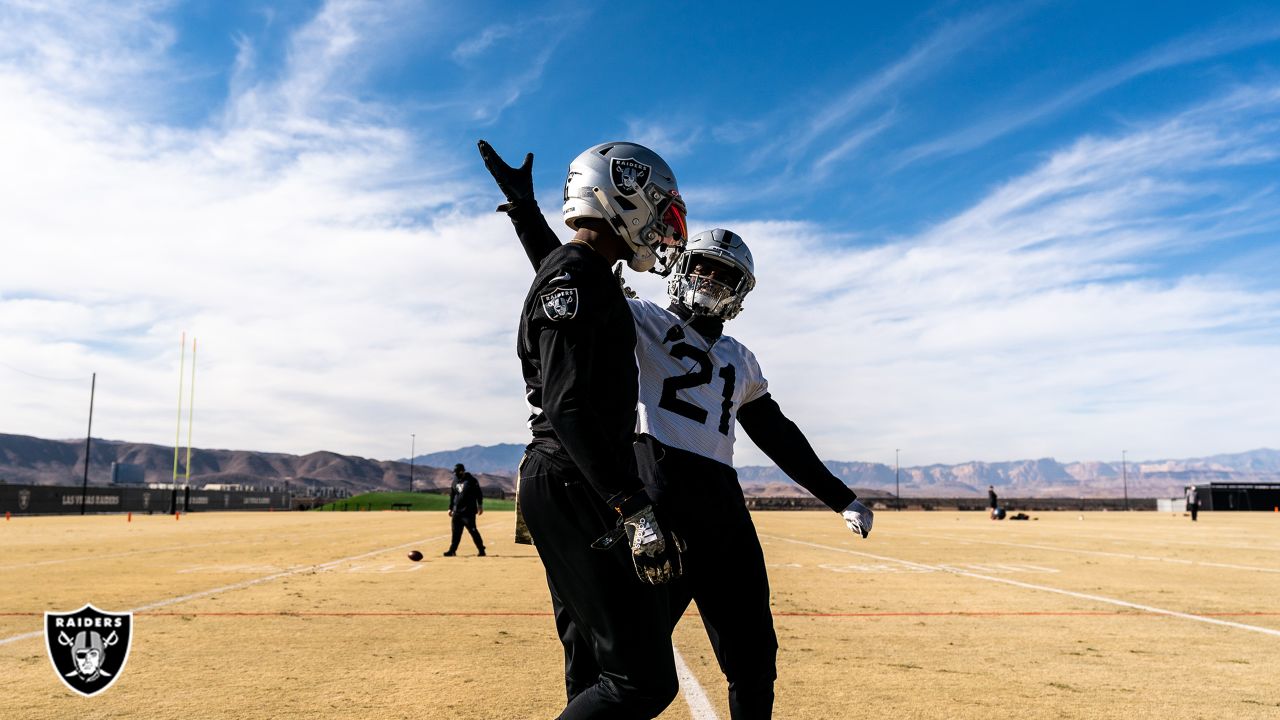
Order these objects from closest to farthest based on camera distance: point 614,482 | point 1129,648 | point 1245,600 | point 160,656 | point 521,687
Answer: point 614,482, point 521,687, point 160,656, point 1129,648, point 1245,600

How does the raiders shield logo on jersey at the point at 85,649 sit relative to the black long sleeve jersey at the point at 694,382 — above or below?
below

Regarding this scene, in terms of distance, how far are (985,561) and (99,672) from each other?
1498 centimetres

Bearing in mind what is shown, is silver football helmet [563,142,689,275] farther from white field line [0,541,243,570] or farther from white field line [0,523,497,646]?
white field line [0,541,243,570]

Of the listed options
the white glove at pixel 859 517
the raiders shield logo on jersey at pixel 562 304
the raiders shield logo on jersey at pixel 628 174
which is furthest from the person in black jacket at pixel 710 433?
the raiders shield logo on jersey at pixel 562 304

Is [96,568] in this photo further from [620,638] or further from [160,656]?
[620,638]

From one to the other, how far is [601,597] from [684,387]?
3.64 feet

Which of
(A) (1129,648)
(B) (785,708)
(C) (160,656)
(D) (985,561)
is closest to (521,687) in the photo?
(B) (785,708)

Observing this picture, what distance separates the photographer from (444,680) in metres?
5.71

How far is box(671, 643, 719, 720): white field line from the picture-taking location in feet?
16.2

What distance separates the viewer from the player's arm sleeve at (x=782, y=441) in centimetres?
408

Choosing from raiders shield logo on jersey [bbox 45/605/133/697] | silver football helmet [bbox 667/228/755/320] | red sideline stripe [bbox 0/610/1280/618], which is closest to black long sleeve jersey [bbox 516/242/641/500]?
silver football helmet [bbox 667/228/755/320]

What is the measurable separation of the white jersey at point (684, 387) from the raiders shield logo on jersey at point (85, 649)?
12.3 feet

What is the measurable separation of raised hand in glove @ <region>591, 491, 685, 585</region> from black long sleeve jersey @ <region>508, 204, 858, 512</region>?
93 cm

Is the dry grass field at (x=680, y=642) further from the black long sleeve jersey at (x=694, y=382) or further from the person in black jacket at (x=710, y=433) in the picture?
the black long sleeve jersey at (x=694, y=382)
